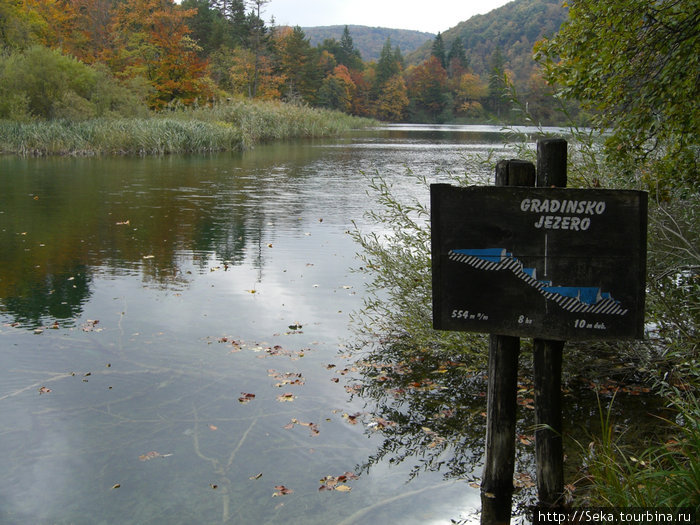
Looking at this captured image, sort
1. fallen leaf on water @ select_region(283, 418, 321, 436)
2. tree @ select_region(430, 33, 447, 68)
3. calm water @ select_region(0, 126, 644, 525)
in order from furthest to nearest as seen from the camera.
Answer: tree @ select_region(430, 33, 447, 68), fallen leaf on water @ select_region(283, 418, 321, 436), calm water @ select_region(0, 126, 644, 525)

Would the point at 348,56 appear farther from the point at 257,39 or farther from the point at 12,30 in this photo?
the point at 12,30

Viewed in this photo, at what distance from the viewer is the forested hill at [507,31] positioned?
14200 cm

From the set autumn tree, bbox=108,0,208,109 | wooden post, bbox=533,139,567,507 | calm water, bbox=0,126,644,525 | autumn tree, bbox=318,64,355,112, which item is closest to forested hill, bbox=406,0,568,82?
autumn tree, bbox=318,64,355,112

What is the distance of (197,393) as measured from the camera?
5762 mm

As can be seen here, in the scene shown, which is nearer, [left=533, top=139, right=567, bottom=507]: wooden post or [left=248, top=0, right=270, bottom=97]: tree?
[left=533, top=139, right=567, bottom=507]: wooden post

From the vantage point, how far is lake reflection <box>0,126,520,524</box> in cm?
426

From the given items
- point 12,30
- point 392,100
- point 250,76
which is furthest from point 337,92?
point 12,30

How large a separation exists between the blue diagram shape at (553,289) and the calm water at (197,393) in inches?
55.5

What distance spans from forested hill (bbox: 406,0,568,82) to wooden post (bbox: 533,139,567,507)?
127553 millimetres

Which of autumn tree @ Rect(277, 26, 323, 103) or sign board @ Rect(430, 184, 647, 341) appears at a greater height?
autumn tree @ Rect(277, 26, 323, 103)

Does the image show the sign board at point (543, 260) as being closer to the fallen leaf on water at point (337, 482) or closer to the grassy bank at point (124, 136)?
the fallen leaf on water at point (337, 482)

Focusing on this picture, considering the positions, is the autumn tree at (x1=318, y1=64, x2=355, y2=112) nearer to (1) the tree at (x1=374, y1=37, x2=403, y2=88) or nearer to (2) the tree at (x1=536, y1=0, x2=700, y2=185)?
(1) the tree at (x1=374, y1=37, x2=403, y2=88)

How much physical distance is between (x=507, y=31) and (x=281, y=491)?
169 meters

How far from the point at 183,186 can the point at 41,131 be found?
40.8 feet
